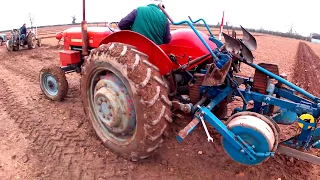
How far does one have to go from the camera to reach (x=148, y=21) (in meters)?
3.01

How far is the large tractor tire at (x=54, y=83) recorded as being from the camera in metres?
4.36

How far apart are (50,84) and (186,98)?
8.65ft

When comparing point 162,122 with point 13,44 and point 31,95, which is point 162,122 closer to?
point 31,95

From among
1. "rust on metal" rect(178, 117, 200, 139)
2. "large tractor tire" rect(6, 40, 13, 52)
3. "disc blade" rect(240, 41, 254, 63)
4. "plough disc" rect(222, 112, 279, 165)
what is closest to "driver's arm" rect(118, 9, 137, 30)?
"disc blade" rect(240, 41, 254, 63)

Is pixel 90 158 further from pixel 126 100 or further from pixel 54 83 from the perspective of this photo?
pixel 54 83

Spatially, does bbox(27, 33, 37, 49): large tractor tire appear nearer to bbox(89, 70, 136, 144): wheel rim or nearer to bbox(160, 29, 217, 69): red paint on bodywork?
bbox(89, 70, 136, 144): wheel rim

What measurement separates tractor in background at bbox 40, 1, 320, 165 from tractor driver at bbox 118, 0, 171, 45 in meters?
0.28

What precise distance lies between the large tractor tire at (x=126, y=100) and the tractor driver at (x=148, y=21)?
0.56 meters

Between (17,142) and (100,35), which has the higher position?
(100,35)

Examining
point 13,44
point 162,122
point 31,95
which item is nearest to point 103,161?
point 162,122

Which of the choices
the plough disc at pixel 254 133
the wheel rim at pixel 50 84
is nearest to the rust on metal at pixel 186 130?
the plough disc at pixel 254 133

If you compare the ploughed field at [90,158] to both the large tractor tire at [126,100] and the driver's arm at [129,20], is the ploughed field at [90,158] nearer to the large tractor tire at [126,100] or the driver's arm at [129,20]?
the large tractor tire at [126,100]

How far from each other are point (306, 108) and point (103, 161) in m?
2.11

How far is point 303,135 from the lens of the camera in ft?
7.86
